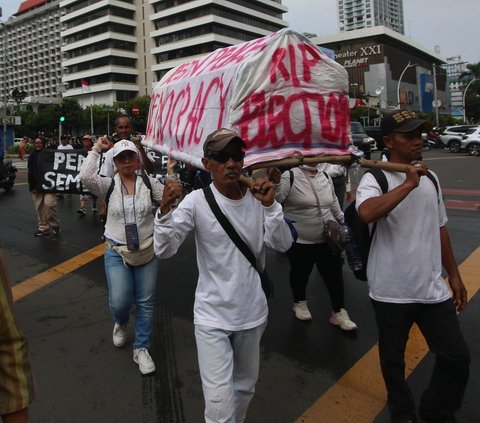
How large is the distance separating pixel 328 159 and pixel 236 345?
119 centimetres

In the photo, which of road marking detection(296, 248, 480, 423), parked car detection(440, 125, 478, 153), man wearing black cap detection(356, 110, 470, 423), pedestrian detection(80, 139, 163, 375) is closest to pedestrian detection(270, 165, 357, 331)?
road marking detection(296, 248, 480, 423)

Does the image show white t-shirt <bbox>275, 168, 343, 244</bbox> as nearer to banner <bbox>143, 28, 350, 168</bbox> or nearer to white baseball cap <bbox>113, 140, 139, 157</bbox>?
banner <bbox>143, 28, 350, 168</bbox>

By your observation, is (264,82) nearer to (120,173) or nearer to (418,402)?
(120,173)

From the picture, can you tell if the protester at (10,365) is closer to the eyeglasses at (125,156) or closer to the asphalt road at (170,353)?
the asphalt road at (170,353)

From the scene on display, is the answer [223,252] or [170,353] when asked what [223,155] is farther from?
[170,353]

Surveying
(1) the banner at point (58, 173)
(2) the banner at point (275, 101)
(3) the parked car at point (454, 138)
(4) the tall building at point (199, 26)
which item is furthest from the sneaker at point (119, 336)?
(4) the tall building at point (199, 26)

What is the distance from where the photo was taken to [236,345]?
7.60 ft

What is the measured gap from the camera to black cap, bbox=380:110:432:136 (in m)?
2.45

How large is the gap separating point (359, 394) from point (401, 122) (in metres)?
1.77

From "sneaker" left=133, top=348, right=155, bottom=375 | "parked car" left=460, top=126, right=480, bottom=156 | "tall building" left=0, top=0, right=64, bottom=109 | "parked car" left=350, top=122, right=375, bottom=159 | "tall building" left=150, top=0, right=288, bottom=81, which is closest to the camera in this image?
"sneaker" left=133, top=348, right=155, bottom=375

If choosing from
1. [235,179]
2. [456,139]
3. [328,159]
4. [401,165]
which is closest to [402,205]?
[401,165]

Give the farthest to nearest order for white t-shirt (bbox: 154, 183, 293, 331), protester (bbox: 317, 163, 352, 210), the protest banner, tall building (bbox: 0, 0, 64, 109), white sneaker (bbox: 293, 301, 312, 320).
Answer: tall building (bbox: 0, 0, 64, 109) → the protest banner → protester (bbox: 317, 163, 352, 210) → white sneaker (bbox: 293, 301, 312, 320) → white t-shirt (bbox: 154, 183, 293, 331)

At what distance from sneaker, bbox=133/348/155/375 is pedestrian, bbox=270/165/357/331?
1495 mm

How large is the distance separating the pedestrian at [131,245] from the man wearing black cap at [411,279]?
173cm
